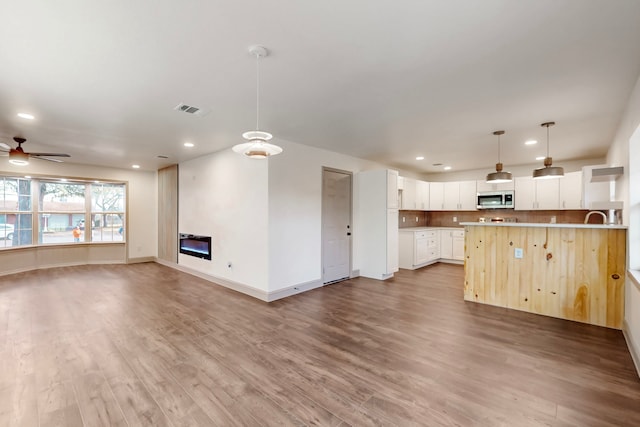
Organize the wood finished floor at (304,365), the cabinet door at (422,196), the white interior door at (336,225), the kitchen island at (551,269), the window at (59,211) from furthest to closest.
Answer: the cabinet door at (422,196)
the window at (59,211)
the white interior door at (336,225)
the kitchen island at (551,269)
the wood finished floor at (304,365)

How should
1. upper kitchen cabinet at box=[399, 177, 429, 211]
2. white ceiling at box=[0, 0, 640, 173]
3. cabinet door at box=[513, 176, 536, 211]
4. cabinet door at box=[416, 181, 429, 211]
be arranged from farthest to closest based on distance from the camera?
cabinet door at box=[416, 181, 429, 211]
upper kitchen cabinet at box=[399, 177, 429, 211]
cabinet door at box=[513, 176, 536, 211]
white ceiling at box=[0, 0, 640, 173]

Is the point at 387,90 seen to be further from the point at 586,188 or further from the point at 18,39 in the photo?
the point at 586,188

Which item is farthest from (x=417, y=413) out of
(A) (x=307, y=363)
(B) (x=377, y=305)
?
(B) (x=377, y=305)

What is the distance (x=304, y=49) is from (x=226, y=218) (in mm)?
3840

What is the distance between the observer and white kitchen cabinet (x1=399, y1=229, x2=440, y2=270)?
22.4 ft

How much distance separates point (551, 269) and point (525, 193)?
3.73 m

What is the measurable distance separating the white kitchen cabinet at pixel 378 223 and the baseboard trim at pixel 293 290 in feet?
4.38

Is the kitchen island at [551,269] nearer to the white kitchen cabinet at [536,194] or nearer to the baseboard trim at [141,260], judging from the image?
the white kitchen cabinet at [536,194]

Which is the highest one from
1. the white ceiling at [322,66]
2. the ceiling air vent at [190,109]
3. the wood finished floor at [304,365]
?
the white ceiling at [322,66]

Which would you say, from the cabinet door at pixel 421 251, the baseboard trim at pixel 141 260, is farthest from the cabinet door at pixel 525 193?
the baseboard trim at pixel 141 260

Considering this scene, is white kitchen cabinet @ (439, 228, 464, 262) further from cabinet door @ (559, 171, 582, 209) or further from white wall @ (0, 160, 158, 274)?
white wall @ (0, 160, 158, 274)

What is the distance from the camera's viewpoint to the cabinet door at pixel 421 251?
688 centimetres

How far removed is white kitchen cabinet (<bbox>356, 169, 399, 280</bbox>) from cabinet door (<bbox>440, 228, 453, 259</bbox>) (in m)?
2.48

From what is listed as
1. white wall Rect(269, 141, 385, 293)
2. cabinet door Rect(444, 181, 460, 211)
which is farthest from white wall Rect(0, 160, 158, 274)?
cabinet door Rect(444, 181, 460, 211)
